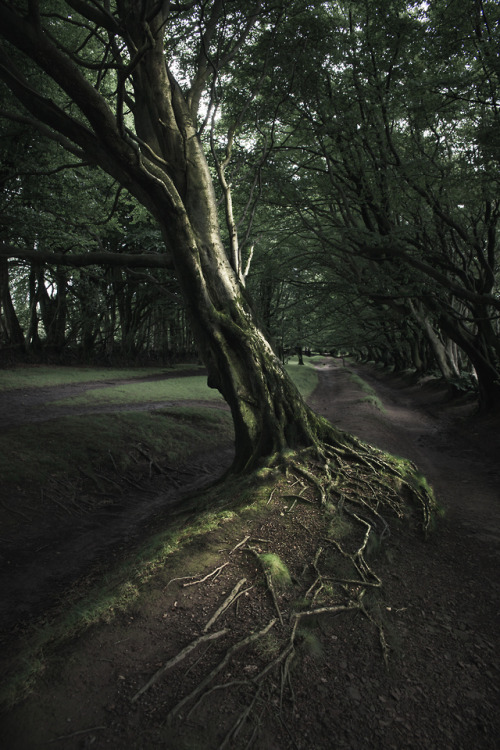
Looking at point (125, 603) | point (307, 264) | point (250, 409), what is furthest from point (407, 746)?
point (307, 264)

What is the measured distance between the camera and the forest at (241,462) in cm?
249

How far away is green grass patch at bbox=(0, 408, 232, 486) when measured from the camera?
6910 millimetres

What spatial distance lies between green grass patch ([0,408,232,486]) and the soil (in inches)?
113

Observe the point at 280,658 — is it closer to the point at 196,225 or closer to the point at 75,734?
the point at 75,734

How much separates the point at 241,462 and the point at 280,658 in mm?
3511

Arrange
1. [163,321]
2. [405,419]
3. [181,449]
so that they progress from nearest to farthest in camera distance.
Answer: [181,449]
[405,419]
[163,321]

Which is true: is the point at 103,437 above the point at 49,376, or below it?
below

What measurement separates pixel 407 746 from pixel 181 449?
7518mm

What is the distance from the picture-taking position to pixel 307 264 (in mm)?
13281

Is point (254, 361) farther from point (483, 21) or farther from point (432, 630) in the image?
point (483, 21)

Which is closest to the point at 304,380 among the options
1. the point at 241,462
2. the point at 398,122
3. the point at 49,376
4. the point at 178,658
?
the point at 49,376

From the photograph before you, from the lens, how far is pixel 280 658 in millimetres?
2641

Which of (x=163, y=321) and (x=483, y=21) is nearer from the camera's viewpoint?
(x=483, y=21)

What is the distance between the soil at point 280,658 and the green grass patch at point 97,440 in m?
2.86
